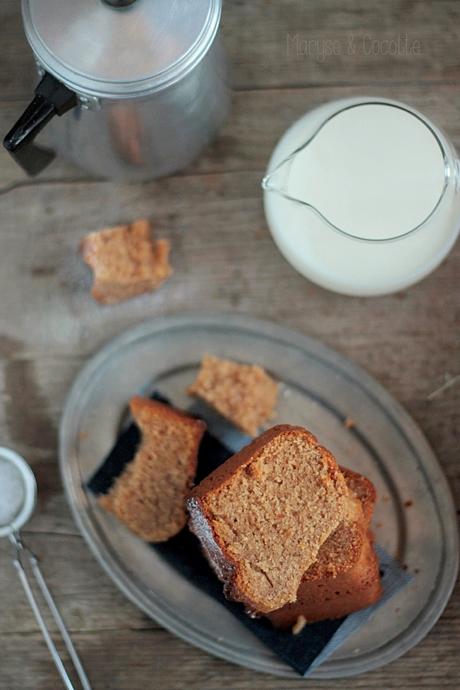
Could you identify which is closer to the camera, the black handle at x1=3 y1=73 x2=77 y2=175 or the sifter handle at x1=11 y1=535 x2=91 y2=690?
the black handle at x1=3 y1=73 x2=77 y2=175

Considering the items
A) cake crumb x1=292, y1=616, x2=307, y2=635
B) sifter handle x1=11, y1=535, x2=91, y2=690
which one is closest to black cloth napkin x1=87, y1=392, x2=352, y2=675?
cake crumb x1=292, y1=616, x2=307, y2=635

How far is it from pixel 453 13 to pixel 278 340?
521 millimetres

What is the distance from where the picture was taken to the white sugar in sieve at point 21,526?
1093 mm

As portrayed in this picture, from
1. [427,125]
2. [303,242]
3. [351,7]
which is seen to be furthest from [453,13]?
[303,242]

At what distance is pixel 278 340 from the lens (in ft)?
3.71

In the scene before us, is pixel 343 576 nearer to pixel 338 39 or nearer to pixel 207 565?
pixel 207 565

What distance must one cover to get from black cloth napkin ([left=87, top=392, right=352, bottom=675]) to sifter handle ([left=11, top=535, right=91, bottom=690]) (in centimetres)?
13

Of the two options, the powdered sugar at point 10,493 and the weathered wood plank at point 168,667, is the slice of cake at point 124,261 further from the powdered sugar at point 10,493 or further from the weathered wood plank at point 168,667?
the weathered wood plank at point 168,667

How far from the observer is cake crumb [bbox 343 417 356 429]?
1117 mm

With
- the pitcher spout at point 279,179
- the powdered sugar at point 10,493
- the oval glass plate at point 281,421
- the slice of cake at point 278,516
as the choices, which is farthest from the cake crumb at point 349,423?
the powdered sugar at point 10,493

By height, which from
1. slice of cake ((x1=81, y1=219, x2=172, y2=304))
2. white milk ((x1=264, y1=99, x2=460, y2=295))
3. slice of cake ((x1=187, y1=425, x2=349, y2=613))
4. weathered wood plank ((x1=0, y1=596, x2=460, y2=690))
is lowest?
weathered wood plank ((x1=0, y1=596, x2=460, y2=690))

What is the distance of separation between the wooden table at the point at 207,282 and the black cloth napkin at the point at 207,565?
0.09 metres

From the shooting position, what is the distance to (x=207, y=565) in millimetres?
1079

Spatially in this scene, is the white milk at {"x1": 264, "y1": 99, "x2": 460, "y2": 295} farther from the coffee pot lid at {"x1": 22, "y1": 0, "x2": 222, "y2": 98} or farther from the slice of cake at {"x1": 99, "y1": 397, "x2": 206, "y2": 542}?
the slice of cake at {"x1": 99, "y1": 397, "x2": 206, "y2": 542}
